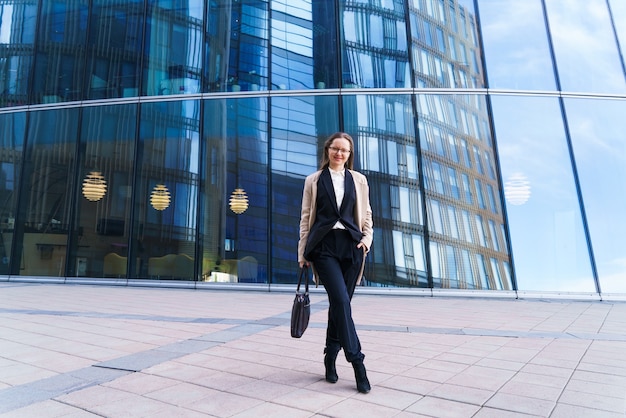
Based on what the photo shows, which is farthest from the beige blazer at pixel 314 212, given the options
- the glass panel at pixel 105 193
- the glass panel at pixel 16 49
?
the glass panel at pixel 16 49

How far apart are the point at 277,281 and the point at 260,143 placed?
354 centimetres

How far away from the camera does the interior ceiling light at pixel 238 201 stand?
10.2m

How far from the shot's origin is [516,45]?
421 inches

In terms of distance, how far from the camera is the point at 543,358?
12.1 feet

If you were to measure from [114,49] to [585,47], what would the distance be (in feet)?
42.8

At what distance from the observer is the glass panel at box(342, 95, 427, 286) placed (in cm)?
948

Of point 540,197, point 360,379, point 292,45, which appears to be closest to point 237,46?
point 292,45

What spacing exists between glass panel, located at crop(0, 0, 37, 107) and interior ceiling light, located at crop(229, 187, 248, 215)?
7.47 metres

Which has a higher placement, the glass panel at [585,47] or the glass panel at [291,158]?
the glass panel at [585,47]

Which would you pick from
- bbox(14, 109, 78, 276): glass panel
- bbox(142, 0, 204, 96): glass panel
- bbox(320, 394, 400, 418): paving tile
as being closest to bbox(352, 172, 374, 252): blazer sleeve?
bbox(320, 394, 400, 418): paving tile

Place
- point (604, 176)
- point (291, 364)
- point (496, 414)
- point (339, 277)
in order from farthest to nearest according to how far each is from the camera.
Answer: point (604, 176) < point (291, 364) < point (339, 277) < point (496, 414)

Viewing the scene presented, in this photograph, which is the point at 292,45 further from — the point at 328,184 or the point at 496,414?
the point at 496,414

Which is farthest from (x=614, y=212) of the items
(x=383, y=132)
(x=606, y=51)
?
(x=383, y=132)

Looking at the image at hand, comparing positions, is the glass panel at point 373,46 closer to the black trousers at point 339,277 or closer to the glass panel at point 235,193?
the glass panel at point 235,193
